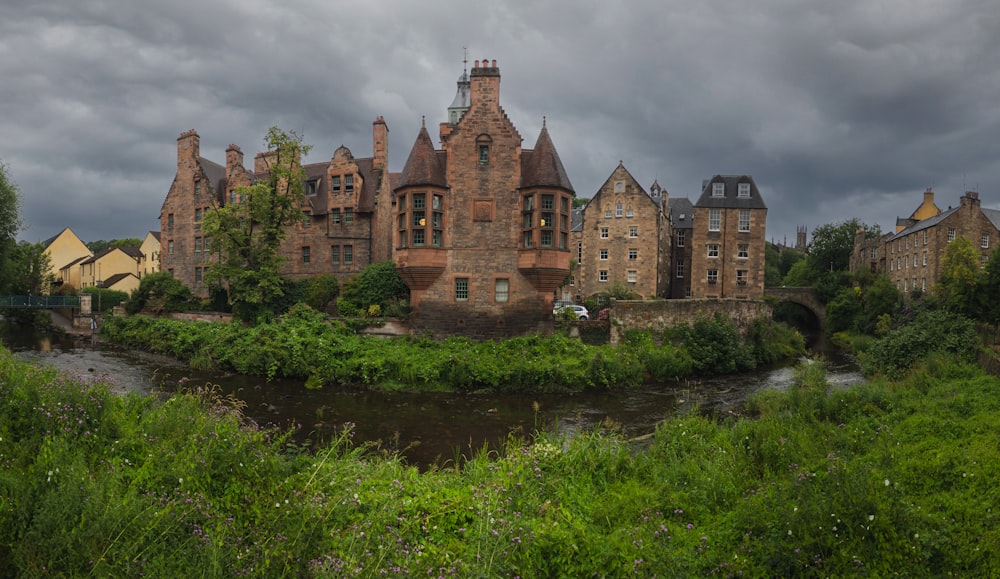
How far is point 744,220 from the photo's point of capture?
43469 millimetres

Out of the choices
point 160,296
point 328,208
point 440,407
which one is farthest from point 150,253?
point 440,407

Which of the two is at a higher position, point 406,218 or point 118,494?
point 406,218

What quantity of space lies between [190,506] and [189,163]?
40.4 m

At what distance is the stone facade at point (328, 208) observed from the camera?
111ft

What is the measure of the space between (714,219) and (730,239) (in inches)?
85.8

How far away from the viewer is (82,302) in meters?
37.4

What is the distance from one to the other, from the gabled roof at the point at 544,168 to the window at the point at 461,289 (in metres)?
5.36

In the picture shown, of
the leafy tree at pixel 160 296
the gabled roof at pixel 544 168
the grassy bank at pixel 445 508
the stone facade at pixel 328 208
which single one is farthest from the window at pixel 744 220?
the leafy tree at pixel 160 296

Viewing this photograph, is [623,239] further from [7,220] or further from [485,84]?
[7,220]

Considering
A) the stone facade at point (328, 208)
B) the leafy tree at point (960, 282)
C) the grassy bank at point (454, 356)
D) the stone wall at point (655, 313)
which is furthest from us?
the stone facade at point (328, 208)

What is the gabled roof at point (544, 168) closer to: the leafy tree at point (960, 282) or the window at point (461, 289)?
the window at point (461, 289)

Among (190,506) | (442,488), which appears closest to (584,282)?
(442,488)

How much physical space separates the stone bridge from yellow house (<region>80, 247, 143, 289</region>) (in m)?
63.3

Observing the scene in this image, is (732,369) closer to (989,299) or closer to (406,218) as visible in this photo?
(989,299)
